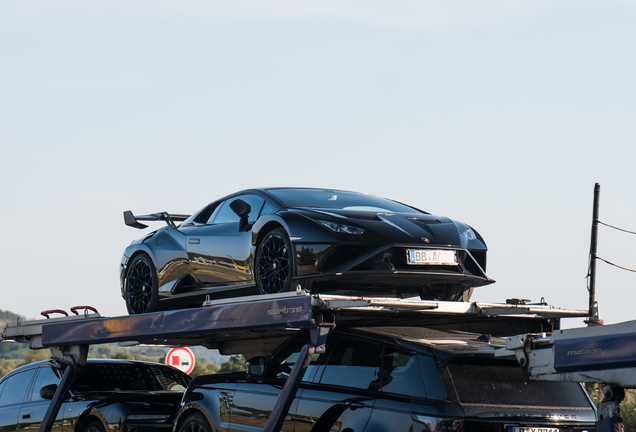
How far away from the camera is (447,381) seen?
17.3ft

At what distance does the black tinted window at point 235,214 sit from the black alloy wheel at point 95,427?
2.35m

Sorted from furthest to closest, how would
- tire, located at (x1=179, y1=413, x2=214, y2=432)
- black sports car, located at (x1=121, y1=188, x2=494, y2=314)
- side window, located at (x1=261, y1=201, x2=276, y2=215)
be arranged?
side window, located at (x1=261, y1=201, x2=276, y2=215) < tire, located at (x1=179, y1=413, x2=214, y2=432) < black sports car, located at (x1=121, y1=188, x2=494, y2=314)

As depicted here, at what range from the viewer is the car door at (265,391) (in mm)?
6293

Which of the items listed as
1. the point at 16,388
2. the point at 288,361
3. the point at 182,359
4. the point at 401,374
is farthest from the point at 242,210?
the point at 182,359

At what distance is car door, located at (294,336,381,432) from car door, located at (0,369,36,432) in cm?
456

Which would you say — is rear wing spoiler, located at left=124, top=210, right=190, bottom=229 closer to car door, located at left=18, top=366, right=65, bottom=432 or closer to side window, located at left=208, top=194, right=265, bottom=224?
side window, located at left=208, top=194, right=265, bottom=224

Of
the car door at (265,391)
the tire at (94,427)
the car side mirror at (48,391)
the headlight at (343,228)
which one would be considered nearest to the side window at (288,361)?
the car door at (265,391)

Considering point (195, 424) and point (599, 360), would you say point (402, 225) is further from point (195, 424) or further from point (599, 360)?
point (599, 360)

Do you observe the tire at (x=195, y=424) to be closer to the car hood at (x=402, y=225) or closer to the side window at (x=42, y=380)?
the car hood at (x=402, y=225)

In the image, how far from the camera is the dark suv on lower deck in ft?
17.0

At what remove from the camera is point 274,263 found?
7.12 m

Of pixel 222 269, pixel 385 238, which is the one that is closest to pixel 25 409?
pixel 222 269

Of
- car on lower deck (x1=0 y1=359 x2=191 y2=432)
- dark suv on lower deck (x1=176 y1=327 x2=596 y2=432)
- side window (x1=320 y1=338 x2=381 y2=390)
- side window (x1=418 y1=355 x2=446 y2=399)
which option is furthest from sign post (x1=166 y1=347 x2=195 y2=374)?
side window (x1=418 y1=355 x2=446 y2=399)

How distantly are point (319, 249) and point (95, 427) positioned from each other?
3.42 m
